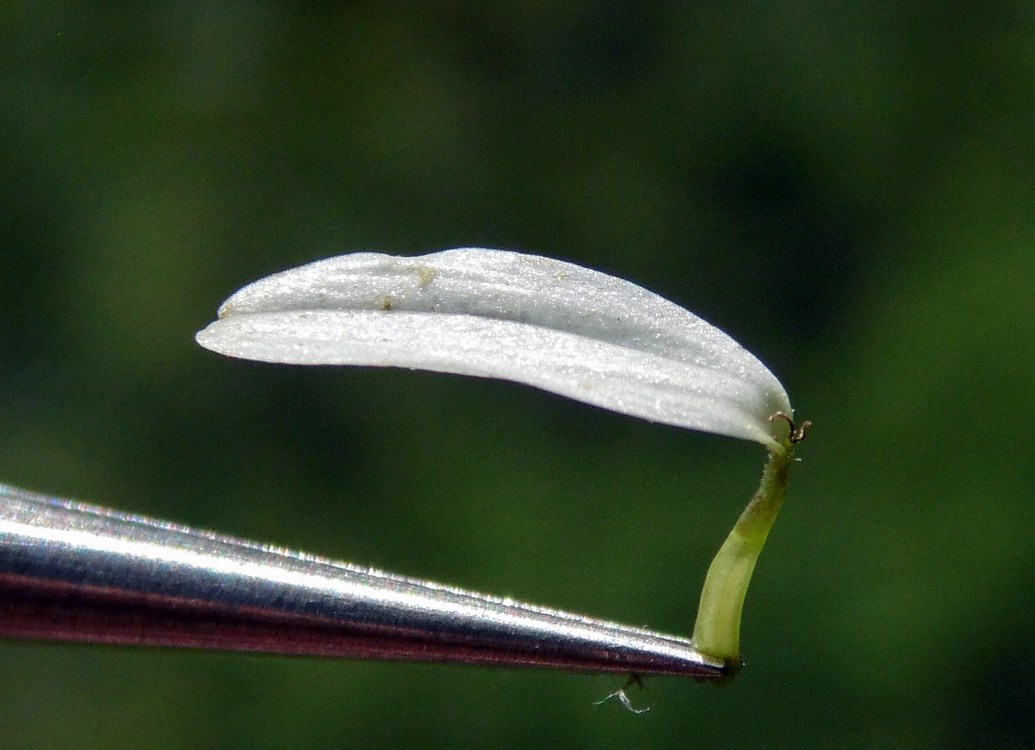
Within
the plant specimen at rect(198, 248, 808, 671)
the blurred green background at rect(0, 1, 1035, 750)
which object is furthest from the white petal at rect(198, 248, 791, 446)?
the blurred green background at rect(0, 1, 1035, 750)

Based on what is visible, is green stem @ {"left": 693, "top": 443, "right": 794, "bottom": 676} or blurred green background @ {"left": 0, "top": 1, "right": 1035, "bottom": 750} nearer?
green stem @ {"left": 693, "top": 443, "right": 794, "bottom": 676}

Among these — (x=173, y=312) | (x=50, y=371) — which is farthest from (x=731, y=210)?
(x=50, y=371)

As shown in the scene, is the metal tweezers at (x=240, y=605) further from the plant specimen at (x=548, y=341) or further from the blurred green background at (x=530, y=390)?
the blurred green background at (x=530, y=390)

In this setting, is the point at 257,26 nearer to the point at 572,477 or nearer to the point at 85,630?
the point at 572,477

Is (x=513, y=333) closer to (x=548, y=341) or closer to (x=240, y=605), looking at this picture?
(x=548, y=341)

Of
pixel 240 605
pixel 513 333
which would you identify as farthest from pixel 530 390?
pixel 240 605

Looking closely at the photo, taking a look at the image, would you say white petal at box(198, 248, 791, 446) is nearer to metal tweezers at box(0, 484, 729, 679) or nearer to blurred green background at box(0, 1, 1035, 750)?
metal tweezers at box(0, 484, 729, 679)

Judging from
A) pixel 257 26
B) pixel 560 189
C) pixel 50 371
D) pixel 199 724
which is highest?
pixel 257 26
